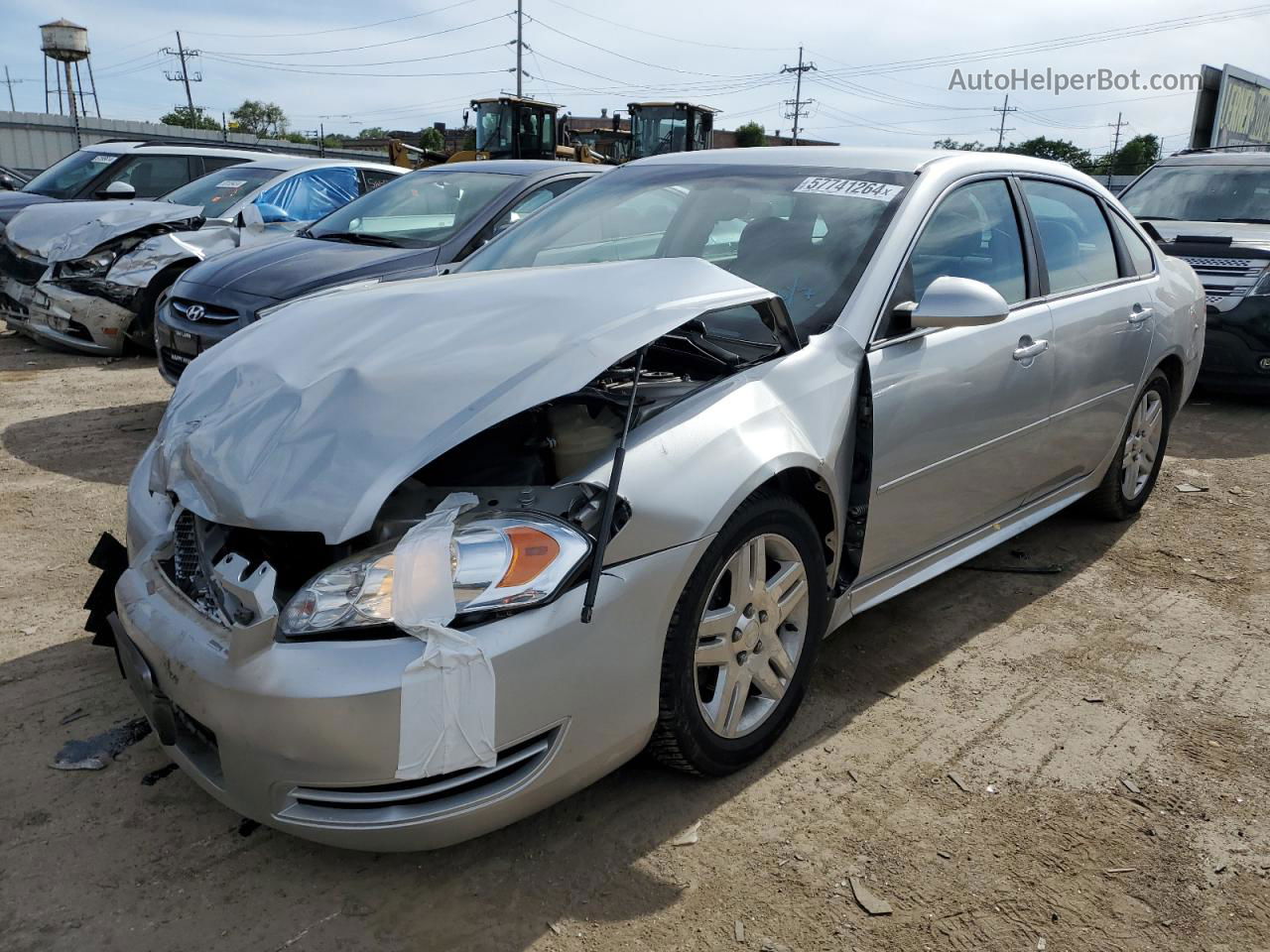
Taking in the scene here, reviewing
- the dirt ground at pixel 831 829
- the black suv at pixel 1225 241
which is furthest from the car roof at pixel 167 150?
the black suv at pixel 1225 241

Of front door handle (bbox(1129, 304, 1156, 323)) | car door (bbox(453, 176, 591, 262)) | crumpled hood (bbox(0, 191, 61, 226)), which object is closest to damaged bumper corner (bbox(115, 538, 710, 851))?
front door handle (bbox(1129, 304, 1156, 323))

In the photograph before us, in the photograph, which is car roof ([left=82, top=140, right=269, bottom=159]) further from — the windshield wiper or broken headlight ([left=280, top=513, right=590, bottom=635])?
broken headlight ([left=280, top=513, right=590, bottom=635])

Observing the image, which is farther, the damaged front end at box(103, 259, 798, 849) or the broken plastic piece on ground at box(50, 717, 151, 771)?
the broken plastic piece on ground at box(50, 717, 151, 771)

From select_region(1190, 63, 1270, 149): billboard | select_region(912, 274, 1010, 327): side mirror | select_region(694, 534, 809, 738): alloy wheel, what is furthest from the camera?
select_region(1190, 63, 1270, 149): billboard

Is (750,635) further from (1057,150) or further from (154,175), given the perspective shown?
(1057,150)

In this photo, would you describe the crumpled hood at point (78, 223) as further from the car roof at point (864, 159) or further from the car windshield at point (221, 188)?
the car roof at point (864, 159)

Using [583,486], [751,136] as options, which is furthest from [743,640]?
[751,136]

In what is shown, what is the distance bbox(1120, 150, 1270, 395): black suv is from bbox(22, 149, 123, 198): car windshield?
10.1 meters

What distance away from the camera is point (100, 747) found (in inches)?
109

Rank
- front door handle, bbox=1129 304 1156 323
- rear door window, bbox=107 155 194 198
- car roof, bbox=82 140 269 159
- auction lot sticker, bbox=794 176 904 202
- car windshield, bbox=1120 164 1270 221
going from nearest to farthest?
auction lot sticker, bbox=794 176 904 202 < front door handle, bbox=1129 304 1156 323 < car windshield, bbox=1120 164 1270 221 < rear door window, bbox=107 155 194 198 < car roof, bbox=82 140 269 159

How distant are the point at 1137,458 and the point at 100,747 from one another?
177 inches

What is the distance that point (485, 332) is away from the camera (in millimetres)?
2561

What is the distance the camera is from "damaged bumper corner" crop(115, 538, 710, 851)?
201cm

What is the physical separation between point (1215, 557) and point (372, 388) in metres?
3.99
